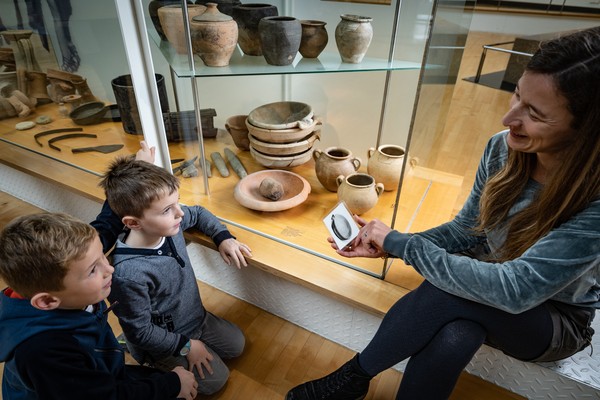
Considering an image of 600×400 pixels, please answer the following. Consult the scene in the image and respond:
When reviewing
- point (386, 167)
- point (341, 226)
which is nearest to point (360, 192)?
point (386, 167)

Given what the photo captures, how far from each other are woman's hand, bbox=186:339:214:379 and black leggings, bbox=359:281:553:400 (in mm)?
516

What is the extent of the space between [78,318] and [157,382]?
26cm

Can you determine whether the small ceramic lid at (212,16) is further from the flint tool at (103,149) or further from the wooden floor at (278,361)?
the wooden floor at (278,361)

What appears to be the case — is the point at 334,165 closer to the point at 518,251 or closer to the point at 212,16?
the point at 212,16

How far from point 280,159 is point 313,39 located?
0.49m

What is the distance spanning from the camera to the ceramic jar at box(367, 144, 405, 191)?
1.43 m

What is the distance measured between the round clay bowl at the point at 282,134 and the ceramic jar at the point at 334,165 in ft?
0.33

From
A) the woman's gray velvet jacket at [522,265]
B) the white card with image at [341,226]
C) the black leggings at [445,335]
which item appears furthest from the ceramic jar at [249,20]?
the black leggings at [445,335]

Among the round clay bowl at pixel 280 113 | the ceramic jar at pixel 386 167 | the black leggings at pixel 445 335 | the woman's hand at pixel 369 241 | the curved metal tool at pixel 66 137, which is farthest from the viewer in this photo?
the curved metal tool at pixel 66 137

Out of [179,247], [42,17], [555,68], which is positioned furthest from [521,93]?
[42,17]

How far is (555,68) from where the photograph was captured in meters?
0.66

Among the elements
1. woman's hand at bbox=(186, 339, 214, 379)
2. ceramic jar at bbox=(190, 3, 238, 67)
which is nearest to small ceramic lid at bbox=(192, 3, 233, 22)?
ceramic jar at bbox=(190, 3, 238, 67)

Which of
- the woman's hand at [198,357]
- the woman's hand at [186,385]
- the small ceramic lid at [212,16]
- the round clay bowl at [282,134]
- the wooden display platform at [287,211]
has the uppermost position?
the small ceramic lid at [212,16]

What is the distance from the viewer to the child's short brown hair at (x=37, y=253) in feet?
2.39
